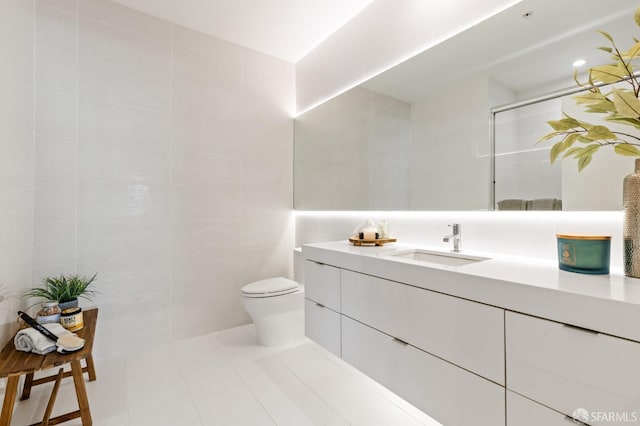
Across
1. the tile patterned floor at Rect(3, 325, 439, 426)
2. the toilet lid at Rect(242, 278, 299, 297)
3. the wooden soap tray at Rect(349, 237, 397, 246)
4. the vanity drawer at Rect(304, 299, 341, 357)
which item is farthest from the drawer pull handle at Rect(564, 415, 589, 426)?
the toilet lid at Rect(242, 278, 299, 297)

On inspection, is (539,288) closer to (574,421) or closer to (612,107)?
(574,421)

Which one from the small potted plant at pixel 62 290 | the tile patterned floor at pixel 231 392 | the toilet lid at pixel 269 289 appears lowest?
the tile patterned floor at pixel 231 392

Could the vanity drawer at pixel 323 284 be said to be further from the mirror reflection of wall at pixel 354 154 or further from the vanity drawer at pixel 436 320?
the mirror reflection of wall at pixel 354 154

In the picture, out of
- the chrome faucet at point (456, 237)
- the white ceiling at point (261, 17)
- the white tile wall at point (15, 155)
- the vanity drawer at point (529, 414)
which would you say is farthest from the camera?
the white ceiling at point (261, 17)

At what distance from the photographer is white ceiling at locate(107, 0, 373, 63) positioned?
7.25ft

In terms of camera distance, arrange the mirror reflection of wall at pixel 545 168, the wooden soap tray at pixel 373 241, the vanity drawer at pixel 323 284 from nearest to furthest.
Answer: the mirror reflection of wall at pixel 545 168 → the vanity drawer at pixel 323 284 → the wooden soap tray at pixel 373 241

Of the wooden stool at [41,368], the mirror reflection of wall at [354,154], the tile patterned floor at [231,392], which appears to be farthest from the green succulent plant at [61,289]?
the mirror reflection of wall at [354,154]

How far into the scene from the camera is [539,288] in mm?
909

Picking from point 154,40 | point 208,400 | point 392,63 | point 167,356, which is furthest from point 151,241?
point 392,63

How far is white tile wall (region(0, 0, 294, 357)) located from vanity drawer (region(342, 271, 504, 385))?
150 centimetres

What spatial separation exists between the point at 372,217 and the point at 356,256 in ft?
2.44

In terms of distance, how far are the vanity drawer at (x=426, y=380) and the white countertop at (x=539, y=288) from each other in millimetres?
305

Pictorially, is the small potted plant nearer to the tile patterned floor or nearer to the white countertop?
the tile patterned floor

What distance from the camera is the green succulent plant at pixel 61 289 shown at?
1.81m
